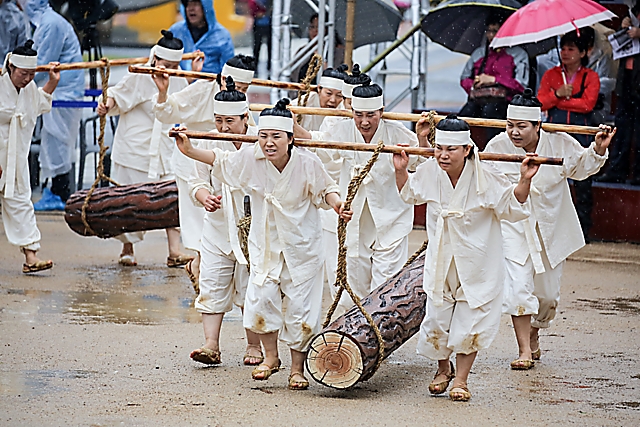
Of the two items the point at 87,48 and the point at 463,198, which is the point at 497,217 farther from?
the point at 87,48

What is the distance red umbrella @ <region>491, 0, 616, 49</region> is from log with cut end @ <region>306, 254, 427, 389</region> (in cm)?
415

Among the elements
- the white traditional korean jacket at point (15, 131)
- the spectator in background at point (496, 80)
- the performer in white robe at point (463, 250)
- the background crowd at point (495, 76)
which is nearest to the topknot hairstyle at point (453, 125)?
the performer in white robe at point (463, 250)

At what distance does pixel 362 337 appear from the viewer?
5.62 metres

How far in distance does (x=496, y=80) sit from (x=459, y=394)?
5.77 metres

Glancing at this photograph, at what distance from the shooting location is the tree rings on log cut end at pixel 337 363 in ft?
18.1

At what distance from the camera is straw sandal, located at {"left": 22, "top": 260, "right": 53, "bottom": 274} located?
894 cm

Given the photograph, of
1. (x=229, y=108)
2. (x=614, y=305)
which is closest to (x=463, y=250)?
(x=229, y=108)

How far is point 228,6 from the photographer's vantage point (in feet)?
43.7

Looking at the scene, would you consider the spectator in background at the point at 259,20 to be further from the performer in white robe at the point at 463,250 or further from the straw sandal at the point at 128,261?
the performer in white robe at the point at 463,250

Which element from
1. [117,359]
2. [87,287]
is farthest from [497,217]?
[87,287]

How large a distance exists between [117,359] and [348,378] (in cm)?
148

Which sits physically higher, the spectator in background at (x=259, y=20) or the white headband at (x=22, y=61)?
the spectator in background at (x=259, y=20)

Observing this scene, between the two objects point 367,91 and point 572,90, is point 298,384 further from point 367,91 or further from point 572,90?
point 572,90

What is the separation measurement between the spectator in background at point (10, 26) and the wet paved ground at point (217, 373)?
4300 mm
